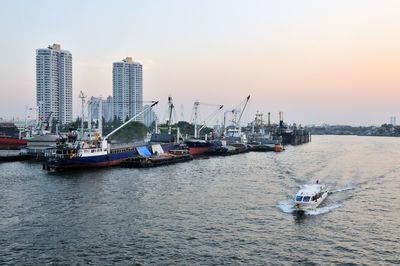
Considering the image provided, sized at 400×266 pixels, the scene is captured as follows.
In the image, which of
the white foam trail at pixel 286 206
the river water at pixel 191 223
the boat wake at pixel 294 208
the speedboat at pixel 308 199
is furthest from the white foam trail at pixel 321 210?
the white foam trail at pixel 286 206

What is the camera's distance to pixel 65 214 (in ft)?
110

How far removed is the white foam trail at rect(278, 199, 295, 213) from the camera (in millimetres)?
35375

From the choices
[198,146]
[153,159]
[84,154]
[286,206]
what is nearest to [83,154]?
[84,154]

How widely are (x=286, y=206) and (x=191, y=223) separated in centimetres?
1224

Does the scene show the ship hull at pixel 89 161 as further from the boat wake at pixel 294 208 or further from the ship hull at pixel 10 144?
the ship hull at pixel 10 144

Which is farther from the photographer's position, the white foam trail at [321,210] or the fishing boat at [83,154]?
the fishing boat at [83,154]

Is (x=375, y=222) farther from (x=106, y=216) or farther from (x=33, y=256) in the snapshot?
(x=33, y=256)

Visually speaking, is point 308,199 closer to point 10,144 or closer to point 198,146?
point 198,146

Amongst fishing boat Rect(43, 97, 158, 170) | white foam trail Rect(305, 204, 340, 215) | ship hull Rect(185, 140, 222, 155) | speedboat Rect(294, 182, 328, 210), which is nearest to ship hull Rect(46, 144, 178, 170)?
fishing boat Rect(43, 97, 158, 170)

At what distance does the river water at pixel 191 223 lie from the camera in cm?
2414

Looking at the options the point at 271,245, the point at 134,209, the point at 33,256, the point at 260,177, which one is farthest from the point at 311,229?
the point at 260,177

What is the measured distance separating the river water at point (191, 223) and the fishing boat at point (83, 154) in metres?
8.77

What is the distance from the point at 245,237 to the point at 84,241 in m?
13.5

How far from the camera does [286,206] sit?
1459 inches
